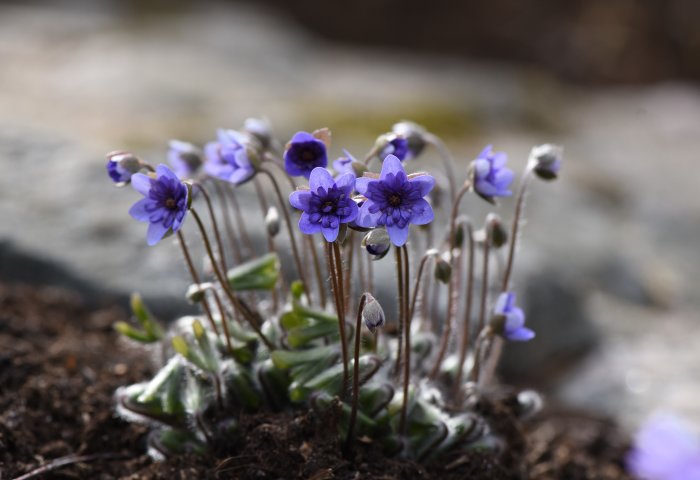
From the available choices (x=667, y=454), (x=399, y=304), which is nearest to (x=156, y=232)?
(x=399, y=304)

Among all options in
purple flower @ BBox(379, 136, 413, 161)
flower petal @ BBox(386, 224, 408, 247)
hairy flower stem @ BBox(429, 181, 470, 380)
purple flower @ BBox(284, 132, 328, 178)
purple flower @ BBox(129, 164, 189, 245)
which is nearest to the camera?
flower petal @ BBox(386, 224, 408, 247)

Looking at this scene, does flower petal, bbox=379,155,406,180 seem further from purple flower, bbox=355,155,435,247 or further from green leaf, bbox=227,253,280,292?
green leaf, bbox=227,253,280,292

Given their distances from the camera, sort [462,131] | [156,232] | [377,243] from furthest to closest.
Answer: [462,131], [156,232], [377,243]

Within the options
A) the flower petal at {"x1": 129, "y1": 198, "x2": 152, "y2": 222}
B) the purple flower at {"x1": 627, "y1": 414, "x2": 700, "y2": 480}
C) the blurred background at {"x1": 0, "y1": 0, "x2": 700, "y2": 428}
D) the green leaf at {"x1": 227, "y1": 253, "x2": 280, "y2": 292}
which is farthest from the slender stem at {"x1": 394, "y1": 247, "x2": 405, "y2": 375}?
the blurred background at {"x1": 0, "y1": 0, "x2": 700, "y2": 428}

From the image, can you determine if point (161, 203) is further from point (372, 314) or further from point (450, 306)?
point (450, 306)

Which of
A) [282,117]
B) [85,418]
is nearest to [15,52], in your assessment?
[282,117]

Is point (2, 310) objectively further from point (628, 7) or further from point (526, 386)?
point (628, 7)
